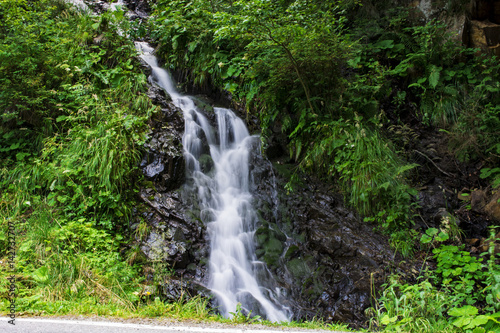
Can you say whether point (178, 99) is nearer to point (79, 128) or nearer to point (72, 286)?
point (79, 128)

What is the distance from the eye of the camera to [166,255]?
5.34 meters

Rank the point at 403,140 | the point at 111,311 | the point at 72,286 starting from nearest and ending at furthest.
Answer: the point at 111,311 → the point at 72,286 → the point at 403,140

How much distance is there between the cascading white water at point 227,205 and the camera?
517cm

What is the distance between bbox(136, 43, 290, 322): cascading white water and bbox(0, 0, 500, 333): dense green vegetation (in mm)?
815

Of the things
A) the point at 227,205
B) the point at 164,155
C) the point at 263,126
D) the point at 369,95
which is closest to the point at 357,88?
the point at 369,95

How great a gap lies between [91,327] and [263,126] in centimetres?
614

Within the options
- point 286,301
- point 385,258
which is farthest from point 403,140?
point 286,301

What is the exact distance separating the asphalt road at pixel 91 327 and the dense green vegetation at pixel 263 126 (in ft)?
1.43

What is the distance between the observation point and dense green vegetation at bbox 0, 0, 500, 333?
4.30m

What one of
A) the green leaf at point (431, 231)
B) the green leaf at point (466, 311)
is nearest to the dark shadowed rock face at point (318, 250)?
the green leaf at point (431, 231)

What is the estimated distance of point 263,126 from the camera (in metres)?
8.02

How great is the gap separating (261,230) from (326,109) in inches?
140

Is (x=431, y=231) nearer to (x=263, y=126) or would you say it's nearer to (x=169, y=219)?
(x=263, y=126)

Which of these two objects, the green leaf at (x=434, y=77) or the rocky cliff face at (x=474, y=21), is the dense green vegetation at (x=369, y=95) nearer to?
the green leaf at (x=434, y=77)
